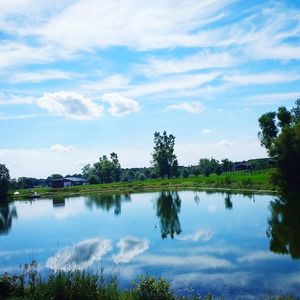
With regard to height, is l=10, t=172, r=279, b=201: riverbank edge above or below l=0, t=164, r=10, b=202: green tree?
below

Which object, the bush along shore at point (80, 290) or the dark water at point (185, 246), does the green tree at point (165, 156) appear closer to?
the dark water at point (185, 246)

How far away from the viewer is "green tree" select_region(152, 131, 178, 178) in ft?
424

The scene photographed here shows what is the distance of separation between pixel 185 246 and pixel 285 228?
28.7 feet

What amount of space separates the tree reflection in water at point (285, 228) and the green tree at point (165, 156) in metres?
81.1

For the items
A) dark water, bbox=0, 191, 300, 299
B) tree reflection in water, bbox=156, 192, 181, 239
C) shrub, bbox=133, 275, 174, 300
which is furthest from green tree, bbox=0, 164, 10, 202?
shrub, bbox=133, 275, 174, 300

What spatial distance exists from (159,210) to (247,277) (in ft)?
111

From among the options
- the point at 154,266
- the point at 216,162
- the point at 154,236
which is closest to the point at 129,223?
the point at 154,236

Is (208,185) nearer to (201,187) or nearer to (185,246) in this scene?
(201,187)

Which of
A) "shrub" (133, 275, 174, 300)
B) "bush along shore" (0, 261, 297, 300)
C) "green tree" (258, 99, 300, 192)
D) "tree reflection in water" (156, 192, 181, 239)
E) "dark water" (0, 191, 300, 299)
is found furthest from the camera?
"green tree" (258, 99, 300, 192)

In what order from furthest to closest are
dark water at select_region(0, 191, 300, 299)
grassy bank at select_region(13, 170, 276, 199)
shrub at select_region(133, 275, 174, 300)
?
grassy bank at select_region(13, 170, 276, 199) → dark water at select_region(0, 191, 300, 299) → shrub at select_region(133, 275, 174, 300)

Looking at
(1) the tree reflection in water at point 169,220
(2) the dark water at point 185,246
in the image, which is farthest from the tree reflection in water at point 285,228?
(1) the tree reflection in water at point 169,220

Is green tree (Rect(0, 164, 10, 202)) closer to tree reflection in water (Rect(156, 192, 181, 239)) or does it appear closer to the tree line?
the tree line

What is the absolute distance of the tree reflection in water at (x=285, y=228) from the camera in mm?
25837

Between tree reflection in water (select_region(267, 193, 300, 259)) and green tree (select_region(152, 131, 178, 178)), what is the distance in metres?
81.1
